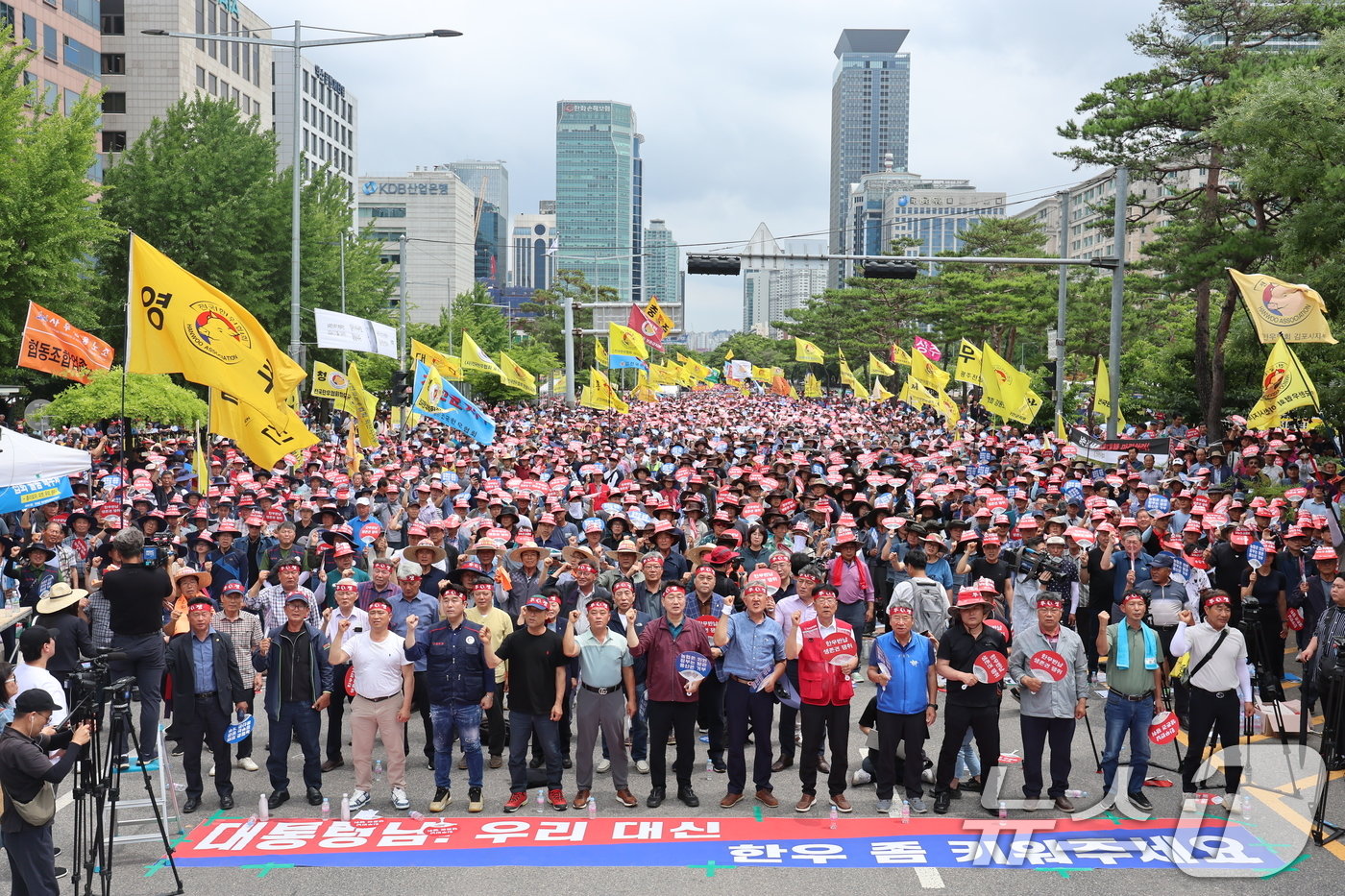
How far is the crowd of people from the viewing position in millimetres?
8594

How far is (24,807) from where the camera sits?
6262mm

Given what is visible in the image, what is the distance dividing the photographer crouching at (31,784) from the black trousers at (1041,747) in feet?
20.3

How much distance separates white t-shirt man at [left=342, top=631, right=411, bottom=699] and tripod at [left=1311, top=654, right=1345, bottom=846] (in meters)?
6.46

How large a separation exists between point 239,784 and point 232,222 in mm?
31612

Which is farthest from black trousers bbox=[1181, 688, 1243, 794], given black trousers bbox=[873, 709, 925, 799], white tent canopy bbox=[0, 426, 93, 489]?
white tent canopy bbox=[0, 426, 93, 489]

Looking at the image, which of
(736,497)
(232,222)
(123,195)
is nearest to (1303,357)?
(736,497)

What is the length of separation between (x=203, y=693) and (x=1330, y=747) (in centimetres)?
807

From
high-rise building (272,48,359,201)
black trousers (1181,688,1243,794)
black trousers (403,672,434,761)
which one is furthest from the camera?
high-rise building (272,48,359,201)

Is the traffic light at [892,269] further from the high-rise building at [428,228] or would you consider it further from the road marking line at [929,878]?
the high-rise building at [428,228]

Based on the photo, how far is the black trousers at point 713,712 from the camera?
384 inches

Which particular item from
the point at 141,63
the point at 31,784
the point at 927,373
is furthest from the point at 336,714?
the point at 141,63

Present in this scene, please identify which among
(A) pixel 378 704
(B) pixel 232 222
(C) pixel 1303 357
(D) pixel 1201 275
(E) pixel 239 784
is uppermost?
(B) pixel 232 222

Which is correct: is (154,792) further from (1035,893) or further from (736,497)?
(736,497)

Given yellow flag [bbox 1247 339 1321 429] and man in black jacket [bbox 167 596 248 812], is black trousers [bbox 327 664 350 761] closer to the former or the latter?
man in black jacket [bbox 167 596 248 812]
